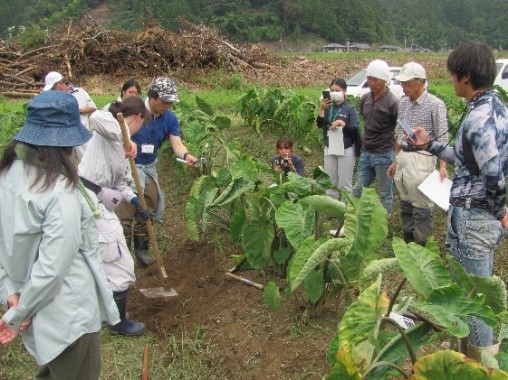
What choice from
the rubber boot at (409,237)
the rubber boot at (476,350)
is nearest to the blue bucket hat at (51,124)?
the rubber boot at (476,350)

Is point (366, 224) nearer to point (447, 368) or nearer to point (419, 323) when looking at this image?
point (419, 323)

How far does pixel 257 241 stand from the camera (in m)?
3.93

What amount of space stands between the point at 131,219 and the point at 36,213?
2602 mm

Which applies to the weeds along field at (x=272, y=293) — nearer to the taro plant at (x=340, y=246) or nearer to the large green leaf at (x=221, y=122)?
the taro plant at (x=340, y=246)

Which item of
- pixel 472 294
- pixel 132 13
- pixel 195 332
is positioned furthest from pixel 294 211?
pixel 132 13

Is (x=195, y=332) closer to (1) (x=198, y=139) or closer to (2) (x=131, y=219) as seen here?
(2) (x=131, y=219)

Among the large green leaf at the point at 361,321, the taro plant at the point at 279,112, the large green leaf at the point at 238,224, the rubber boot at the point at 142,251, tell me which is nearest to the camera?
the large green leaf at the point at 361,321

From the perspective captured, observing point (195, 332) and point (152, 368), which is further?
point (195, 332)

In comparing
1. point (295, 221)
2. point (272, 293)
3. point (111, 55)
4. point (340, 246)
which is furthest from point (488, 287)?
point (111, 55)

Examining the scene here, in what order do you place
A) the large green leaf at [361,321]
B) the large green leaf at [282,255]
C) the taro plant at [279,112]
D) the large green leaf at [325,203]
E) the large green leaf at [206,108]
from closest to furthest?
the large green leaf at [361,321], the large green leaf at [325,203], the large green leaf at [282,255], the large green leaf at [206,108], the taro plant at [279,112]

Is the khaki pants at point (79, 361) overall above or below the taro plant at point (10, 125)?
above

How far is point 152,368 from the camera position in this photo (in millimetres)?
3537

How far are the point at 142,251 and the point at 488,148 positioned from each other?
10.2 feet

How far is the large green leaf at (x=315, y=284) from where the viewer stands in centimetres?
337
